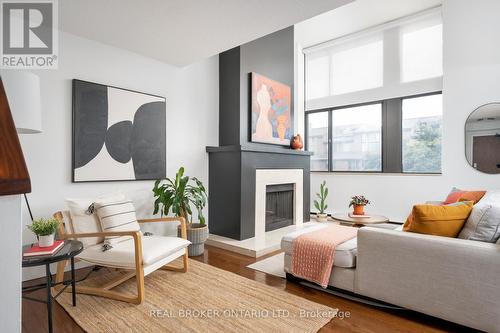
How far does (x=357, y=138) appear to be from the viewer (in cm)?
551

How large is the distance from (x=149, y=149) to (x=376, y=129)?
4157 millimetres

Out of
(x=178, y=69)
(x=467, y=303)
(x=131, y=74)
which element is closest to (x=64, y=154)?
(x=131, y=74)

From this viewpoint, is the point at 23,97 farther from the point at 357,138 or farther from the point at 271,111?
the point at 357,138

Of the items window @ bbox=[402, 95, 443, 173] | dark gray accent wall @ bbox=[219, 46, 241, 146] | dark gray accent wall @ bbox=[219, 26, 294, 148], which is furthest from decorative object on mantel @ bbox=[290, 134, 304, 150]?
window @ bbox=[402, 95, 443, 173]

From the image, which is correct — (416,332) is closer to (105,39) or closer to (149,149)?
(149,149)

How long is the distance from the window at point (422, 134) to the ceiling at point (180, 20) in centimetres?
336

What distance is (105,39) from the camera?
2885 millimetres

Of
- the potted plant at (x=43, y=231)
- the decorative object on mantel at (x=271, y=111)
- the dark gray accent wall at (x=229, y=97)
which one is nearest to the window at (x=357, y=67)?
the decorative object on mantel at (x=271, y=111)

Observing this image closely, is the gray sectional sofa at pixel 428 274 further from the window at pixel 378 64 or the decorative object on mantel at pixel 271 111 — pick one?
the window at pixel 378 64

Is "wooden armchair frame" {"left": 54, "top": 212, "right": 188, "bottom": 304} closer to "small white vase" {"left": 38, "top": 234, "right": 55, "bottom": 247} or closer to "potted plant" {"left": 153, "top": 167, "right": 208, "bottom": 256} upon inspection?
"small white vase" {"left": 38, "top": 234, "right": 55, "bottom": 247}

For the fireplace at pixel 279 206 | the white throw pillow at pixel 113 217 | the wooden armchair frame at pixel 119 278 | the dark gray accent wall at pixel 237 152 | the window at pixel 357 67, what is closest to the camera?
the wooden armchair frame at pixel 119 278

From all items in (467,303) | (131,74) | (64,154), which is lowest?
(467,303)

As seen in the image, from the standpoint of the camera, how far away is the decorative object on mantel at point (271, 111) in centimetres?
409

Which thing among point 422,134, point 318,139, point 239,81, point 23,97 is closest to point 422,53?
point 422,134
